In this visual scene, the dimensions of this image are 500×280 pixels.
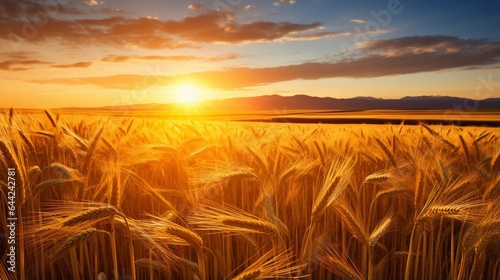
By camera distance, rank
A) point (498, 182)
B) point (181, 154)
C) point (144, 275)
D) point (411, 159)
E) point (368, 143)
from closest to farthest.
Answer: point (498, 182) → point (144, 275) → point (411, 159) → point (181, 154) → point (368, 143)

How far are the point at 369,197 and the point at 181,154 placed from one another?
163 cm

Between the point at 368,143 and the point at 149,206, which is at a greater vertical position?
the point at 368,143

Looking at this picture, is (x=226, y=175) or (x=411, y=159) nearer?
(x=226, y=175)

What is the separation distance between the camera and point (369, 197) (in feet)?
10.3

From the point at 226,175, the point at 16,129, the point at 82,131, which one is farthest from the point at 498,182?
the point at 82,131

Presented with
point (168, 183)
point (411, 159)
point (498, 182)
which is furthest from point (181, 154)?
point (498, 182)

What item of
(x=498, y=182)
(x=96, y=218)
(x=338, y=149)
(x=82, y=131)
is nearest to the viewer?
(x=96, y=218)

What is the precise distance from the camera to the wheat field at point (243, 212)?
164cm

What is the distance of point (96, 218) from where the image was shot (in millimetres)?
1424

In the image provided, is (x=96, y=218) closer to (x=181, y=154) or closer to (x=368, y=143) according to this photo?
(x=181, y=154)

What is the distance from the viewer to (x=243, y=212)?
1729 mm

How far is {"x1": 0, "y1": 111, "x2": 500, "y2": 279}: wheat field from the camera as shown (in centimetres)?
164

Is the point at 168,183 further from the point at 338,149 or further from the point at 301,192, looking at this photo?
the point at 338,149

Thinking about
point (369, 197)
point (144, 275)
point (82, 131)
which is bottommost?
point (144, 275)
